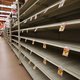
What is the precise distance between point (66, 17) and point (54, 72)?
102 cm

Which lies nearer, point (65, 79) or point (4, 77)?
point (65, 79)

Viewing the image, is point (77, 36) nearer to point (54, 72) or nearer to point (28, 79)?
point (54, 72)

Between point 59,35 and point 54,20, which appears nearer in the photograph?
point 59,35

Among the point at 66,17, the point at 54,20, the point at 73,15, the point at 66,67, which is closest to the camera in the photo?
the point at 66,67

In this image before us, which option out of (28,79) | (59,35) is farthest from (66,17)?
(28,79)

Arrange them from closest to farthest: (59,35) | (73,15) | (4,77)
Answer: (73,15) < (59,35) < (4,77)

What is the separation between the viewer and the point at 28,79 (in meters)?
2.49

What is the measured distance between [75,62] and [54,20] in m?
1.27

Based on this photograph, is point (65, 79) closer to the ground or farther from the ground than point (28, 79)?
farther from the ground

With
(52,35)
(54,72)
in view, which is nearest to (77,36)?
(54,72)

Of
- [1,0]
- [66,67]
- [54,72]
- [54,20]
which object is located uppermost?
[1,0]

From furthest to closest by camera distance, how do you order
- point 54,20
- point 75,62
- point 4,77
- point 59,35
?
point 4,77
point 54,20
point 59,35
point 75,62

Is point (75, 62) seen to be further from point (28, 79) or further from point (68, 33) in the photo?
point (28, 79)

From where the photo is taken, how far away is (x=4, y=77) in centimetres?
273
